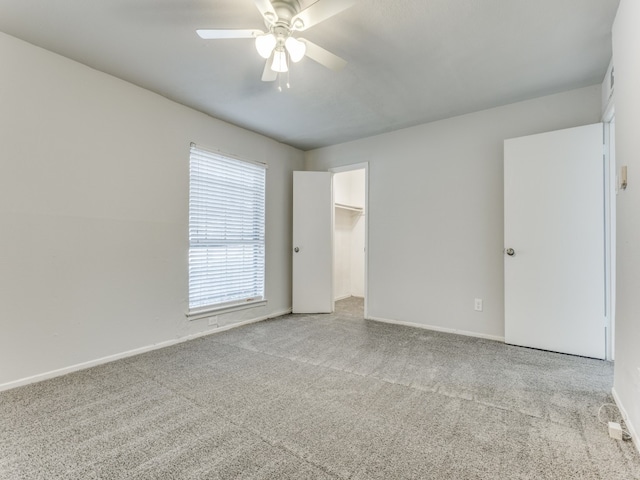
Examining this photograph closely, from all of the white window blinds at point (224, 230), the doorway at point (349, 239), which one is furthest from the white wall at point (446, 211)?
the white window blinds at point (224, 230)

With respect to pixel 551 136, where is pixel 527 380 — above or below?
below

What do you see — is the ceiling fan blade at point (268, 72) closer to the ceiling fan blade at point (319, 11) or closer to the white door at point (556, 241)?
the ceiling fan blade at point (319, 11)

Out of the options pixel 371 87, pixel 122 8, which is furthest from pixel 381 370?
pixel 122 8

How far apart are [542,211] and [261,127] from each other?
10.1ft

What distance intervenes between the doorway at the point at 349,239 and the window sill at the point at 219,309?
178 centimetres

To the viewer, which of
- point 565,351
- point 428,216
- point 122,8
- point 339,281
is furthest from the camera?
point 339,281

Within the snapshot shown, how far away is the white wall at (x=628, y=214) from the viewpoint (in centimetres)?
152

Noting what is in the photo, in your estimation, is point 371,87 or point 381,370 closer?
point 381,370

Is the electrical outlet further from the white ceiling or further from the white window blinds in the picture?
the white window blinds

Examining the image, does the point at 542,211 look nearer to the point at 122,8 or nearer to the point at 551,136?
the point at 551,136

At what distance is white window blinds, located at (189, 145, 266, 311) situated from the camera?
3.29 metres

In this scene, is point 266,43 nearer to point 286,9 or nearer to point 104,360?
point 286,9

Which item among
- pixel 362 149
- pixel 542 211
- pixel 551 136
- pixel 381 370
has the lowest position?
pixel 381 370

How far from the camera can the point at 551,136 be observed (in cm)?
276
